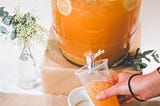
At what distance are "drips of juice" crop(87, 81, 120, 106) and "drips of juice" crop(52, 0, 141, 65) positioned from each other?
0.09 metres

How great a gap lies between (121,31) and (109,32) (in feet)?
0.12

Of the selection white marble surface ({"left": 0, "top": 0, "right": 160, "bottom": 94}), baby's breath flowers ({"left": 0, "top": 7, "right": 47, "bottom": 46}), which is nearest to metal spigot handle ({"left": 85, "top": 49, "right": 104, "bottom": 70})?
baby's breath flowers ({"left": 0, "top": 7, "right": 47, "bottom": 46})

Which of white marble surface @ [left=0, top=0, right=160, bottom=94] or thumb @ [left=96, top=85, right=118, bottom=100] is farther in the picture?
white marble surface @ [left=0, top=0, right=160, bottom=94]

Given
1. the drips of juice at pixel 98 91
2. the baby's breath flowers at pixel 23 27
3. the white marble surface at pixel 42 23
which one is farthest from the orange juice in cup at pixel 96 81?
the white marble surface at pixel 42 23

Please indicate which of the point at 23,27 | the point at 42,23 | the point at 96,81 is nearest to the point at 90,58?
the point at 96,81

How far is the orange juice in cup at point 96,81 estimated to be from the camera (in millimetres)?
957

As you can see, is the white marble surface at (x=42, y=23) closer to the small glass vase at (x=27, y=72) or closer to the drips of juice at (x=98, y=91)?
the small glass vase at (x=27, y=72)

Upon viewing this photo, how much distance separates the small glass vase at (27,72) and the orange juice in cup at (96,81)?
0.80ft

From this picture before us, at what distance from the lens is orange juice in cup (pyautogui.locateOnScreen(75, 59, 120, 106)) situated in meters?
0.96

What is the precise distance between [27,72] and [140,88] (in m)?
0.40

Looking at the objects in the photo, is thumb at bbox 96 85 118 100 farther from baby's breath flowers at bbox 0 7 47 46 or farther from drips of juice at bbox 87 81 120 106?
baby's breath flowers at bbox 0 7 47 46

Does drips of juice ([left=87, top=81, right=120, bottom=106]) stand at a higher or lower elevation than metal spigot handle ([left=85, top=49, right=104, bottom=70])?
lower

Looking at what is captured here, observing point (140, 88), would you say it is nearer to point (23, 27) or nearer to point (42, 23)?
point (23, 27)

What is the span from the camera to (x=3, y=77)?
124cm
